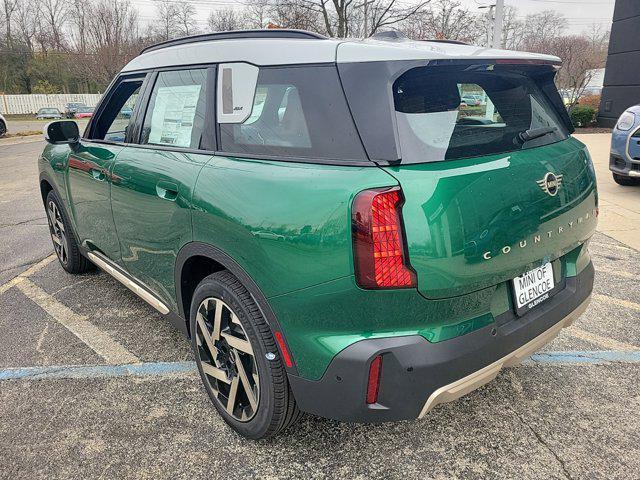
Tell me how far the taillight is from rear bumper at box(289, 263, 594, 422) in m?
0.22

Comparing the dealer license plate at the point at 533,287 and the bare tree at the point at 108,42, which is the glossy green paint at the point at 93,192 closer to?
the dealer license plate at the point at 533,287

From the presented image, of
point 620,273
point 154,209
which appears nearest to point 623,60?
point 620,273

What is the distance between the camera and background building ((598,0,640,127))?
16.7 metres

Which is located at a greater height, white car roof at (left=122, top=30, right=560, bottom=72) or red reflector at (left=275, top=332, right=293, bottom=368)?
white car roof at (left=122, top=30, right=560, bottom=72)

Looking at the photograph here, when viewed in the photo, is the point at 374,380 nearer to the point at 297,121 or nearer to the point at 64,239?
the point at 297,121

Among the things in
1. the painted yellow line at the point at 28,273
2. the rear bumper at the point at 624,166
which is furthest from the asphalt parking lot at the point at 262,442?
the rear bumper at the point at 624,166

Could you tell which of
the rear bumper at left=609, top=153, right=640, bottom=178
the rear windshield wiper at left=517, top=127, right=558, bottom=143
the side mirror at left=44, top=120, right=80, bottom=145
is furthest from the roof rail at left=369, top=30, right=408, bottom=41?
the rear bumper at left=609, top=153, right=640, bottom=178

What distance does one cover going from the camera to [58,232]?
14.7 feet

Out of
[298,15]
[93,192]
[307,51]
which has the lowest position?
[93,192]

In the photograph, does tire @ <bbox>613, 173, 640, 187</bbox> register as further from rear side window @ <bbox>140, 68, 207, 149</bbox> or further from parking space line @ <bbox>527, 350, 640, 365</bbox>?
rear side window @ <bbox>140, 68, 207, 149</bbox>

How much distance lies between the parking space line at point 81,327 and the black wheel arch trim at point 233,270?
3.14 feet

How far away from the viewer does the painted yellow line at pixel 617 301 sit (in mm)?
3695

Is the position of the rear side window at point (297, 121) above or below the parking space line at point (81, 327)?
above

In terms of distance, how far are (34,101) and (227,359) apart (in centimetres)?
5713
